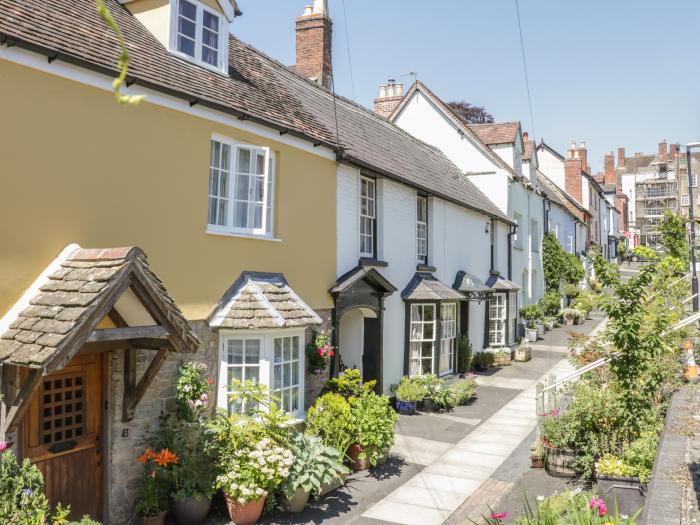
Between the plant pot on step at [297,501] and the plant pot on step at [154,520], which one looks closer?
the plant pot on step at [154,520]

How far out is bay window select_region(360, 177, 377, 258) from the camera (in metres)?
14.6

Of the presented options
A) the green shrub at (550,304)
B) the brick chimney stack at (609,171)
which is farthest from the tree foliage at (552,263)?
the brick chimney stack at (609,171)

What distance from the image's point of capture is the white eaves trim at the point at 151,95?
7258 mm

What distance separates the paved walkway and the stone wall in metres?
1.23

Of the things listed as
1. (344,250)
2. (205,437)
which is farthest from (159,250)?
(344,250)

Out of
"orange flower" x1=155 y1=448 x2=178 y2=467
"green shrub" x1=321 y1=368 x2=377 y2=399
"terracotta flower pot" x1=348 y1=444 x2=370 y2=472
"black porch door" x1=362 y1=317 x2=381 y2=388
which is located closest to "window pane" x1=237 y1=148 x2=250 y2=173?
"green shrub" x1=321 y1=368 x2=377 y2=399

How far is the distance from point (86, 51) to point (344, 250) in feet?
22.6

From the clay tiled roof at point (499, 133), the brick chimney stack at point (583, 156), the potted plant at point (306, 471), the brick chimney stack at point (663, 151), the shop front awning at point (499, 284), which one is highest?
the brick chimney stack at point (663, 151)

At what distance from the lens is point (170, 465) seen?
8297 millimetres

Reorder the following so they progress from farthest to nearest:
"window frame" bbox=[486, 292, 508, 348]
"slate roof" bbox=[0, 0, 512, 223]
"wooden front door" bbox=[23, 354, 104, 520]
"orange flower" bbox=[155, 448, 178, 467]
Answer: "window frame" bbox=[486, 292, 508, 348], "orange flower" bbox=[155, 448, 178, 467], "slate roof" bbox=[0, 0, 512, 223], "wooden front door" bbox=[23, 354, 104, 520]

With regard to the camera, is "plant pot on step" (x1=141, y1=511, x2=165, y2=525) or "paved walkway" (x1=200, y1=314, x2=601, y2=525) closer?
"plant pot on step" (x1=141, y1=511, x2=165, y2=525)

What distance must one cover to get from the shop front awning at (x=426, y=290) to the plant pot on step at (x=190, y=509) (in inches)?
350

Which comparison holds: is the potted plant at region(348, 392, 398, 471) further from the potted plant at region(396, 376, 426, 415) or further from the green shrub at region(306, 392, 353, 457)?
the potted plant at region(396, 376, 426, 415)

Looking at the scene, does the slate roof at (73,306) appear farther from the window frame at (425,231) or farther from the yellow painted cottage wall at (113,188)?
the window frame at (425,231)
